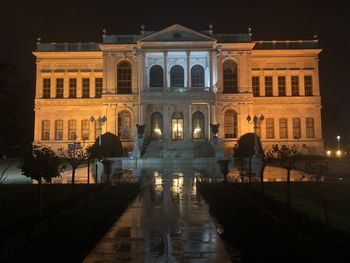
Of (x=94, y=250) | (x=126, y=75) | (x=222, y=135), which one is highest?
(x=126, y=75)

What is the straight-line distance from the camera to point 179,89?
51969mm

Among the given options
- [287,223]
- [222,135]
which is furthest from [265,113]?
[287,223]

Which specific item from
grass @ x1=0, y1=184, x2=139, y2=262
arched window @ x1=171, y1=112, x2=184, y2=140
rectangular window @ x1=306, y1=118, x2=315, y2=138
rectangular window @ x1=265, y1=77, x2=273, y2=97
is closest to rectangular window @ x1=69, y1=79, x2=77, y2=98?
arched window @ x1=171, y1=112, x2=184, y2=140

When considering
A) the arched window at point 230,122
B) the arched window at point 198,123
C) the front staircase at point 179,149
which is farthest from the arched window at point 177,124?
the arched window at point 230,122

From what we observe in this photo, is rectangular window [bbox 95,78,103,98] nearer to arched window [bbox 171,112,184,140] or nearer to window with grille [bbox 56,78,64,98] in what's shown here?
window with grille [bbox 56,78,64,98]

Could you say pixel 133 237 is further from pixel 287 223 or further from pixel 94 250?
pixel 287 223

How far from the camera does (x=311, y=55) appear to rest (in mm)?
57906

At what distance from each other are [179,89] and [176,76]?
4.35 meters

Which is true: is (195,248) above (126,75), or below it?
below

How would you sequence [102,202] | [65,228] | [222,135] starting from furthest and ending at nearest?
1. [222,135]
2. [102,202]
3. [65,228]

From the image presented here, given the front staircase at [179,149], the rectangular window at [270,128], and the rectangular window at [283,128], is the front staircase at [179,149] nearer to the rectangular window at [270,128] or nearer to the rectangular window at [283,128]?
the rectangular window at [270,128]

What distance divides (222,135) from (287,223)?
43693 millimetres

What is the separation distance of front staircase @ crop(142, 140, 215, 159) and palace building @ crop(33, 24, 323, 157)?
23 centimetres

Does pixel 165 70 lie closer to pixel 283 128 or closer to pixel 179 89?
pixel 179 89
